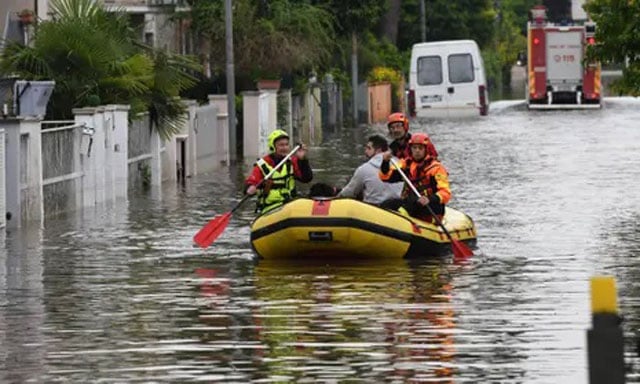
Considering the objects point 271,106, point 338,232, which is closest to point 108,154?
point 338,232

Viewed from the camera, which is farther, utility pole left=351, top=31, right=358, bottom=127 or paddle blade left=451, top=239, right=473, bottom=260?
utility pole left=351, top=31, right=358, bottom=127

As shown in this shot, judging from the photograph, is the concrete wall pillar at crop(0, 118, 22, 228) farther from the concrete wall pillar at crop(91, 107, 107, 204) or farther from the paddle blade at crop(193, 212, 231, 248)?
the concrete wall pillar at crop(91, 107, 107, 204)

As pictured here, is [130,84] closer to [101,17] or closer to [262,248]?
[101,17]

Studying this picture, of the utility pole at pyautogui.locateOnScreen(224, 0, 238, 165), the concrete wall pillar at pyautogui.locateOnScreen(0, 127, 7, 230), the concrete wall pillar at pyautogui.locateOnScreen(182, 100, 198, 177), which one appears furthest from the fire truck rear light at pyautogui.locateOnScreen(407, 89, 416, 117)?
the concrete wall pillar at pyautogui.locateOnScreen(0, 127, 7, 230)

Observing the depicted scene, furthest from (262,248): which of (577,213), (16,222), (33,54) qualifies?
(33,54)

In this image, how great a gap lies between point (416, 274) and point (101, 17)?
1651 cm

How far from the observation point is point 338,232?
853 inches

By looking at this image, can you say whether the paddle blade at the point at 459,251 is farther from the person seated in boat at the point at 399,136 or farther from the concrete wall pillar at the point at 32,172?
the concrete wall pillar at the point at 32,172

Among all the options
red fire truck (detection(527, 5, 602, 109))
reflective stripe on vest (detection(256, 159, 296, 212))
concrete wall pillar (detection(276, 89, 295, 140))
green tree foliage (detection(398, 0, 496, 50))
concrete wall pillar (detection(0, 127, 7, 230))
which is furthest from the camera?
green tree foliage (detection(398, 0, 496, 50))

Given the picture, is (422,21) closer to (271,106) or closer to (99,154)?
(271,106)

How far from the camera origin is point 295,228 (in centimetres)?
2170

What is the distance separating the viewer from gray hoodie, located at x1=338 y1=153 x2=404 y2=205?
23219mm

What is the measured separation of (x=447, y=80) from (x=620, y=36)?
1563 inches

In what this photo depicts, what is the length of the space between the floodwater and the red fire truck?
1402 inches
